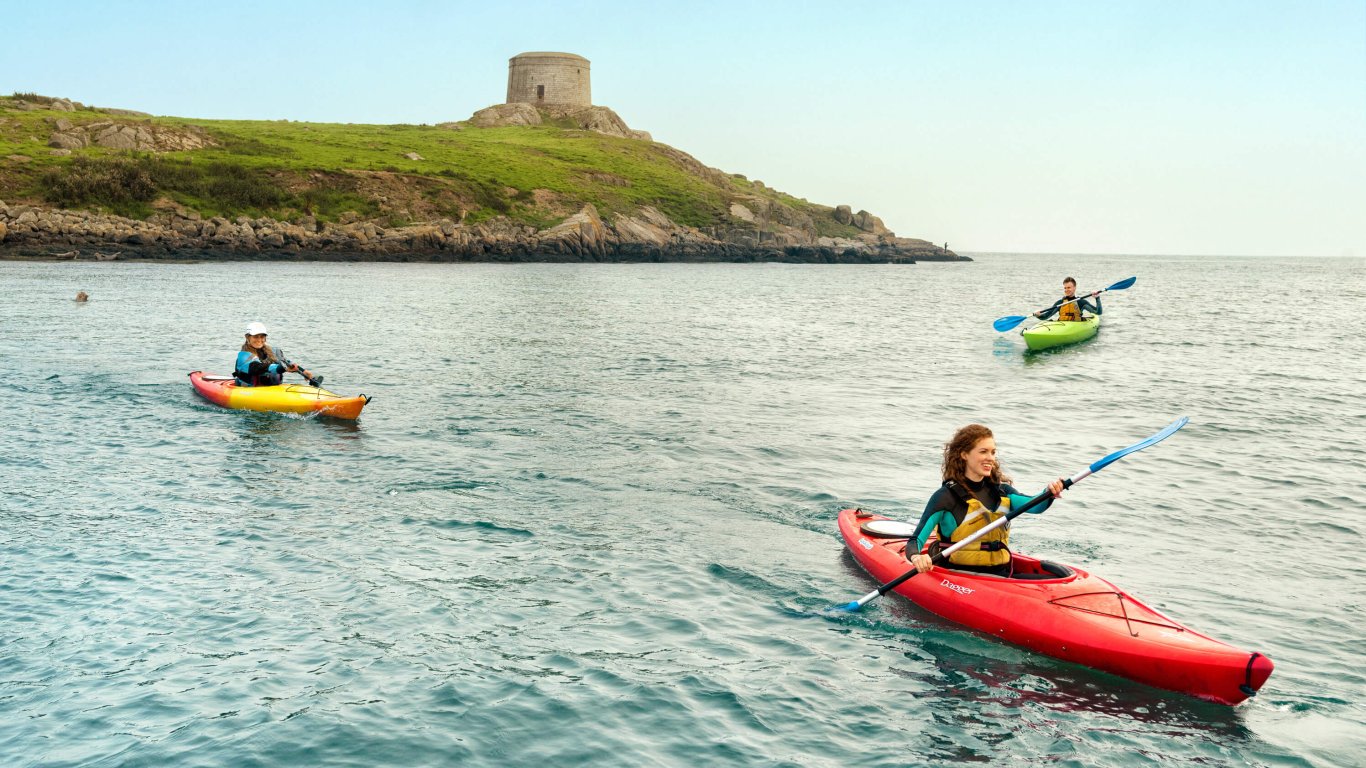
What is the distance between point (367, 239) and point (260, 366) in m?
67.5

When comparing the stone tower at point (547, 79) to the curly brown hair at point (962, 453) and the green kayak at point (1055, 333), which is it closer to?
the green kayak at point (1055, 333)

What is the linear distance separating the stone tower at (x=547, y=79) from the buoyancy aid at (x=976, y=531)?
157201 mm

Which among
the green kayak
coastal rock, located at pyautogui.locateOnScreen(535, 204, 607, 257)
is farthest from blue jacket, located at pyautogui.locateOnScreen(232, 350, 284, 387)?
coastal rock, located at pyautogui.locateOnScreen(535, 204, 607, 257)

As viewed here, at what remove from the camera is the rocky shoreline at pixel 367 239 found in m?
70.8

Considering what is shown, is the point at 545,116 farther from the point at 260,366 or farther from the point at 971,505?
the point at 971,505

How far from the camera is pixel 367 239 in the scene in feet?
275

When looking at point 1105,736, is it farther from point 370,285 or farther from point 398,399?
point 370,285

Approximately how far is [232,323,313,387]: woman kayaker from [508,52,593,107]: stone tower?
146 metres

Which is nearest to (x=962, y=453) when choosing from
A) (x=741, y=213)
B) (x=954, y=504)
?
(x=954, y=504)

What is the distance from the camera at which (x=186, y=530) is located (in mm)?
12156

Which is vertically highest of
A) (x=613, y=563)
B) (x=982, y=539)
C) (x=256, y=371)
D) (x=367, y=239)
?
(x=367, y=239)

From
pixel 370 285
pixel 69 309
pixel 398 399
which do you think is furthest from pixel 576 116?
pixel 398 399

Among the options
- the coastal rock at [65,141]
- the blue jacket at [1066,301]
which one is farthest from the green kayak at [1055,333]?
Answer: the coastal rock at [65,141]

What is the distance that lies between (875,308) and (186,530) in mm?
47741
